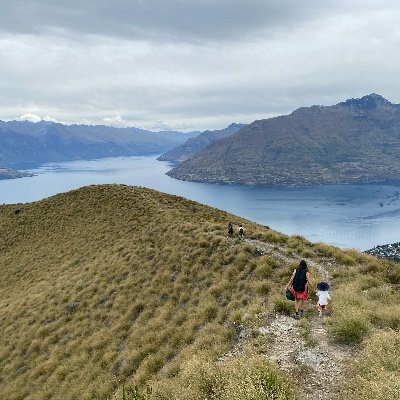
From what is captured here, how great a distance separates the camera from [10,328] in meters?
28.7

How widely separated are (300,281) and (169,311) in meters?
8.91

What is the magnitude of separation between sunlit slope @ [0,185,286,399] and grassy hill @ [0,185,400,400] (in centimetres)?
10

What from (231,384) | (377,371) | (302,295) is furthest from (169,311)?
(377,371)

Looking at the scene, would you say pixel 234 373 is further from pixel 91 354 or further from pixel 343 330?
pixel 91 354

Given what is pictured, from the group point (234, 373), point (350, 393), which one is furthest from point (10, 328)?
point (350, 393)

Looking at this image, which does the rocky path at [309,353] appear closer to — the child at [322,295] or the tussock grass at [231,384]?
the child at [322,295]

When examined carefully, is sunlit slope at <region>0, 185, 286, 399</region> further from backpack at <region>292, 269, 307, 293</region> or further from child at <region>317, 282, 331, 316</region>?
child at <region>317, 282, 331, 316</region>

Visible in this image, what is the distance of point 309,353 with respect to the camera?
12.2 meters

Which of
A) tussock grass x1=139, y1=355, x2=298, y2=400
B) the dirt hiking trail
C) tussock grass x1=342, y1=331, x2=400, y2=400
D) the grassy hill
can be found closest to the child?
the dirt hiking trail

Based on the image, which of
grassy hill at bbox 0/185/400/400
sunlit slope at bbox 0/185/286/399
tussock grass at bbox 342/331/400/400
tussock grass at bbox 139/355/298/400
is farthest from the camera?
sunlit slope at bbox 0/185/286/399

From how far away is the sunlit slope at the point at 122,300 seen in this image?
1823 centimetres

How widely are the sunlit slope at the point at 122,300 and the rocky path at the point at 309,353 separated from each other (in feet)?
6.79

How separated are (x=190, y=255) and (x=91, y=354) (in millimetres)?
10027

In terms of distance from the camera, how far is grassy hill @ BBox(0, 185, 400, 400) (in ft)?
37.6
